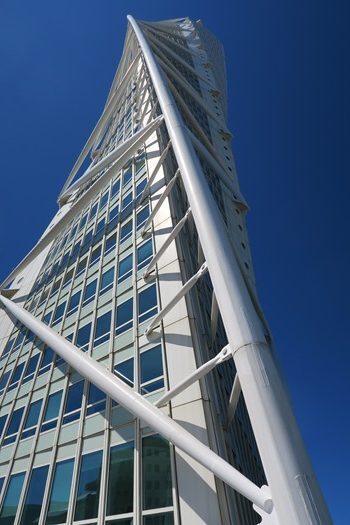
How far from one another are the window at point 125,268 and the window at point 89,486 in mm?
7236

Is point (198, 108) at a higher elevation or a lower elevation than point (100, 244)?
higher

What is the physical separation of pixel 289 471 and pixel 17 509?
36.1 feet

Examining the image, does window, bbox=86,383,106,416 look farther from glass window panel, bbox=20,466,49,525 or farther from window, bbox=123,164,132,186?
window, bbox=123,164,132,186

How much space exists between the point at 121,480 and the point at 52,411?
17.9ft

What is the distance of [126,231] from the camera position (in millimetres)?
17906

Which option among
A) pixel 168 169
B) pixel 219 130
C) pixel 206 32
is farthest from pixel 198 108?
pixel 206 32

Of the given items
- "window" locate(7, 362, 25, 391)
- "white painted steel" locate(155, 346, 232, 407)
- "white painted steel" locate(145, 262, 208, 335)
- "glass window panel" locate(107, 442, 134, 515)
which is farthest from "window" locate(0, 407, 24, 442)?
"white painted steel" locate(155, 346, 232, 407)

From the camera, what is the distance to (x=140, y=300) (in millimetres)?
13305

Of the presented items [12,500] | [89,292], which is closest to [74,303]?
[89,292]

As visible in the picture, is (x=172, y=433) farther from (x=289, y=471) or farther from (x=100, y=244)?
(x=100, y=244)

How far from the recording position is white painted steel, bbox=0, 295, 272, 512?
4958 millimetres

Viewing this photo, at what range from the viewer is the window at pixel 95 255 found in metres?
18.8

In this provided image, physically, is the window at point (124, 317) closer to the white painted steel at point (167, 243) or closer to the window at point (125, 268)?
the white painted steel at point (167, 243)

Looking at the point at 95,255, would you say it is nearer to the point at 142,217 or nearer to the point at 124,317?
the point at 142,217
